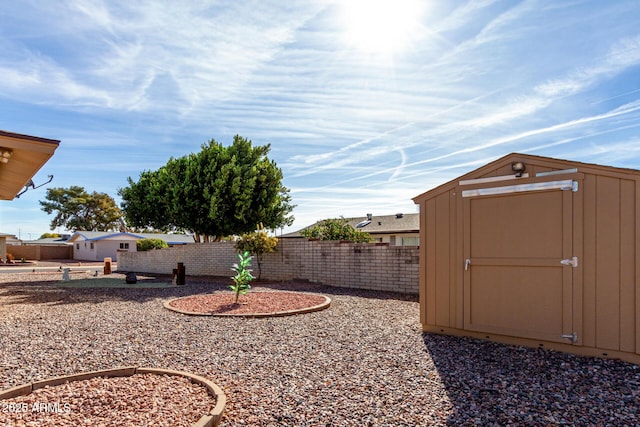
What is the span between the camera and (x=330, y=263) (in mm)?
12383

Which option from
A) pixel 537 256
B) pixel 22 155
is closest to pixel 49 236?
pixel 22 155

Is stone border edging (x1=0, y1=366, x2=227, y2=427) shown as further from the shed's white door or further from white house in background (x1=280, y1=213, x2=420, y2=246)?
white house in background (x1=280, y1=213, x2=420, y2=246)

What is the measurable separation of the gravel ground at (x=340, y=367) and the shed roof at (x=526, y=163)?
2009mm

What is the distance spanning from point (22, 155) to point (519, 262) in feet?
27.1

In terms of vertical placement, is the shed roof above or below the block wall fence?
above

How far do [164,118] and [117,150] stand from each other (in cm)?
713

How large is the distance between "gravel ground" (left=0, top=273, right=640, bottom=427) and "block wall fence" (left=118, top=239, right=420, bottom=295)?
3545mm

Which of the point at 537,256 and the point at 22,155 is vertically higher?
the point at 22,155

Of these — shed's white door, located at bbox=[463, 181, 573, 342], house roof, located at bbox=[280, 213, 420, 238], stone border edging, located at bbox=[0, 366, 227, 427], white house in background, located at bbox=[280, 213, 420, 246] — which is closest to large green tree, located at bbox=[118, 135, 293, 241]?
white house in background, located at bbox=[280, 213, 420, 246]

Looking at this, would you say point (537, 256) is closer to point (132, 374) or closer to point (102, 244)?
point (132, 374)

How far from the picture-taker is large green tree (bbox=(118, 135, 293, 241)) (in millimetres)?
18500

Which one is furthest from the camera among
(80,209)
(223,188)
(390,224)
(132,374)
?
(80,209)

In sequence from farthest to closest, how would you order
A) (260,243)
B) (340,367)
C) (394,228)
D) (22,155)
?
(394,228) < (260,243) < (22,155) < (340,367)

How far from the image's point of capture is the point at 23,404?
3143mm
